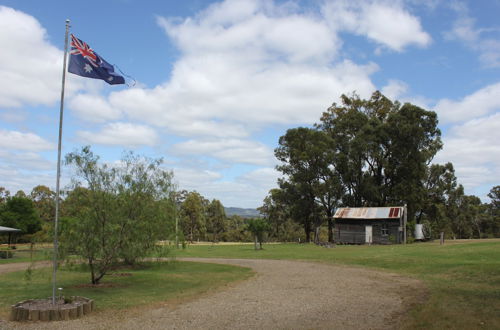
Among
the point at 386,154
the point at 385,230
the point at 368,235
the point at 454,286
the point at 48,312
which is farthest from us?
the point at 386,154

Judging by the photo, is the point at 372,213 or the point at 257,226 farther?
the point at 372,213

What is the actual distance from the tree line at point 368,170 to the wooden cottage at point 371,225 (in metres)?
3.87

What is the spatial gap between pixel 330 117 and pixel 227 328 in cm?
5328

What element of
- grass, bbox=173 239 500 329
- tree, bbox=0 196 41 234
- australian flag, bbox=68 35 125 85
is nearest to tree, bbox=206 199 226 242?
tree, bbox=0 196 41 234

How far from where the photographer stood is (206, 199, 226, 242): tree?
267ft

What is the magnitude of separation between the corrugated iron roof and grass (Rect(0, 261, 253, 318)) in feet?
87.5

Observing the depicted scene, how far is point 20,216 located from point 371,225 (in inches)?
1541

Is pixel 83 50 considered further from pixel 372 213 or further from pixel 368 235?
pixel 368 235

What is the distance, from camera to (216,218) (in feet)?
267

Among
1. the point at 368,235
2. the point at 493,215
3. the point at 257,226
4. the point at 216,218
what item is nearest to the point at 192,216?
the point at 216,218

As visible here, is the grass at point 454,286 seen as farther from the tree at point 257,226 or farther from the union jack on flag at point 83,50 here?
the tree at point 257,226

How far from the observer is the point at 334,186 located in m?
52.5

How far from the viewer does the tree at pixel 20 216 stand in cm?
4678

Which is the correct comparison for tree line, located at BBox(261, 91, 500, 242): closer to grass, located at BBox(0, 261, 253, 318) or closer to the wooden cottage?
the wooden cottage
